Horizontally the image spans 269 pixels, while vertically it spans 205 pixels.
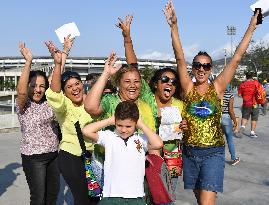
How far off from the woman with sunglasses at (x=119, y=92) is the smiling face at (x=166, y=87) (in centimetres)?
55

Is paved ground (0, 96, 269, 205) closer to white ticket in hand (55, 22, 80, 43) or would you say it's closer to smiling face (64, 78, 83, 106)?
smiling face (64, 78, 83, 106)

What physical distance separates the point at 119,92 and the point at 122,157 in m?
0.61

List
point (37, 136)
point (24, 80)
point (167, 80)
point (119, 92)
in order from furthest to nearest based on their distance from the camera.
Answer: point (37, 136)
point (167, 80)
point (24, 80)
point (119, 92)

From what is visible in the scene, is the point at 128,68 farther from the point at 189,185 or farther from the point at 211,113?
the point at 189,185

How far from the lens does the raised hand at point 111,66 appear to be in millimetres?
3190

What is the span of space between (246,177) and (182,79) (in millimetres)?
3513

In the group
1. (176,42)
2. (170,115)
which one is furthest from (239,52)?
(170,115)

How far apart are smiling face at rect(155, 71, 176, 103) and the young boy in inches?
36.6

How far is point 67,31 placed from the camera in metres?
4.20

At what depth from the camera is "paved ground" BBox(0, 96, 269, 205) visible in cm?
546

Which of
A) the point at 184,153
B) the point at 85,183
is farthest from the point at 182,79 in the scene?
the point at 85,183

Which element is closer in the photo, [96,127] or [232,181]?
[96,127]

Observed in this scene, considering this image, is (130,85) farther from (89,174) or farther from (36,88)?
(36,88)

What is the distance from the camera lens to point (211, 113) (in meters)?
3.72
